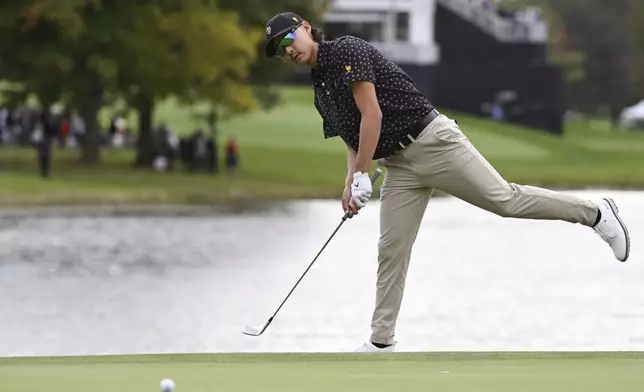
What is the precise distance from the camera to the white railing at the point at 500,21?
277 ft

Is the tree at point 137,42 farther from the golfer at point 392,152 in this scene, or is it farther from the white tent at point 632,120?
the white tent at point 632,120

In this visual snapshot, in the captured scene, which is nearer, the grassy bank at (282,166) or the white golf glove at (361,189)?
the white golf glove at (361,189)

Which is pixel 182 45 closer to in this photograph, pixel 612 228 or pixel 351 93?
pixel 612 228

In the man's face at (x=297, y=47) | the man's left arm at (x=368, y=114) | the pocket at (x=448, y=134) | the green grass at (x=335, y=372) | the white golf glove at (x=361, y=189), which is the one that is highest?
the man's face at (x=297, y=47)

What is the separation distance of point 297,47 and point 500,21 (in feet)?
260

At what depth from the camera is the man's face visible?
9023mm

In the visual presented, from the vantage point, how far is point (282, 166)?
54000 mm

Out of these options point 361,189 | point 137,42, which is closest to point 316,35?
point 361,189

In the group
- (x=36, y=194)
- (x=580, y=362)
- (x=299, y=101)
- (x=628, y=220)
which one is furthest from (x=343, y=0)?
(x=580, y=362)

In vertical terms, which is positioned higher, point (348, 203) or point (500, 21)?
point (348, 203)

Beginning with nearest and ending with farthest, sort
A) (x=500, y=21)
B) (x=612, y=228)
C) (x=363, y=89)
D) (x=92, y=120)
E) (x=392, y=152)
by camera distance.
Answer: (x=363, y=89), (x=392, y=152), (x=612, y=228), (x=92, y=120), (x=500, y=21)

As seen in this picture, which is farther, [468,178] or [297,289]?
[297,289]

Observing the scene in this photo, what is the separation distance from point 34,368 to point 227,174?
42393 millimetres

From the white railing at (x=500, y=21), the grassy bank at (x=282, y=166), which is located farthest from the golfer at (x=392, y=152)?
the white railing at (x=500, y=21)
